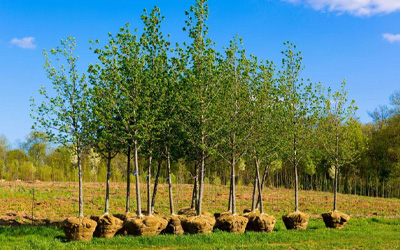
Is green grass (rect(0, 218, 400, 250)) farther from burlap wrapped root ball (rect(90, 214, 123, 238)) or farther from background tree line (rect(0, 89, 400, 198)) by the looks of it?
background tree line (rect(0, 89, 400, 198))

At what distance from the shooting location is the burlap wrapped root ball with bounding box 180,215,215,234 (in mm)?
18000

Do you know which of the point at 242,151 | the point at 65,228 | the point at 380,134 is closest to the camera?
the point at 65,228

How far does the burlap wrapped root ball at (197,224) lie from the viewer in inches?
709

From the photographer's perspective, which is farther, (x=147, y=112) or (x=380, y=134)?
(x=380, y=134)

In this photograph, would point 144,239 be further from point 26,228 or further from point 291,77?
point 291,77

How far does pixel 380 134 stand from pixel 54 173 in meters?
42.5

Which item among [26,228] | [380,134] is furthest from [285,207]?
[380,134]

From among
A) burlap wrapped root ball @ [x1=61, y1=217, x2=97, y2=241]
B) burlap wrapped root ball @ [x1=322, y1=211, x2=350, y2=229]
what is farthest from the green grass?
burlap wrapped root ball @ [x1=322, y1=211, x2=350, y2=229]

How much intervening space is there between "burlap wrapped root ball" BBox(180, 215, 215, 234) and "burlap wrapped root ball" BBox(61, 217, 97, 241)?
13.2 ft

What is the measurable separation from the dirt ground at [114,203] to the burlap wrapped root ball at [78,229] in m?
5.99

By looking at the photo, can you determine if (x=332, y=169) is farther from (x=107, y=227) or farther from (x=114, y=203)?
(x=107, y=227)

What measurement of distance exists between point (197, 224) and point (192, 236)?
78 centimetres

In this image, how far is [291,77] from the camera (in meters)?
24.6

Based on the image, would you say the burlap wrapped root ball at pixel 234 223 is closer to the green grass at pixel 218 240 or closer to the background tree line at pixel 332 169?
the green grass at pixel 218 240
